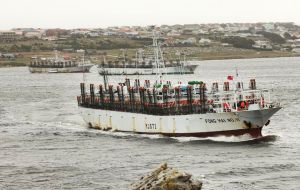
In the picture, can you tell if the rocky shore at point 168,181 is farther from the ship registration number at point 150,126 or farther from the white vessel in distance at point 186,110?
the ship registration number at point 150,126

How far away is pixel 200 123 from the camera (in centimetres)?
7888

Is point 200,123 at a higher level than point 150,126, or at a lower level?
higher

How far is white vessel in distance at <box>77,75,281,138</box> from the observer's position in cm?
7712

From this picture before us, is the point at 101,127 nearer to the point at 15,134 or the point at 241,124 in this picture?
the point at 15,134

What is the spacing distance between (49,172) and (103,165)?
5402 mm

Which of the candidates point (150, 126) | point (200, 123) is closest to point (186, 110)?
point (200, 123)

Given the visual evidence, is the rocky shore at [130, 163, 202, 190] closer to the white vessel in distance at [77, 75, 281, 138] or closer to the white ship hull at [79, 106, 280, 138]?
Answer: the white vessel in distance at [77, 75, 281, 138]

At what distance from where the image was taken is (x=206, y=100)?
3177 inches

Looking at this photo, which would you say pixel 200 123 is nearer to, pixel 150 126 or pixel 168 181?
pixel 150 126

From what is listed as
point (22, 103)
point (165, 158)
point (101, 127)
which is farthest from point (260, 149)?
point (22, 103)

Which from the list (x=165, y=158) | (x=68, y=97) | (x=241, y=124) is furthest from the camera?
(x=68, y=97)

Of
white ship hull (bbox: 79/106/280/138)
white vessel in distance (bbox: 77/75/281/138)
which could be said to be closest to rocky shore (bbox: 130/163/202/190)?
white vessel in distance (bbox: 77/75/281/138)

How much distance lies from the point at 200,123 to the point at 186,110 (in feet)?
8.96

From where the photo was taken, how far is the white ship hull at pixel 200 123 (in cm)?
7669
